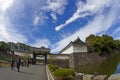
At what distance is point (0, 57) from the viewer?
5156cm

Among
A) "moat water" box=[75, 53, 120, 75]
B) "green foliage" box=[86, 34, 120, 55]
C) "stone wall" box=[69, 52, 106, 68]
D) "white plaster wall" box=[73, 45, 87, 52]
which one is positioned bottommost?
"moat water" box=[75, 53, 120, 75]

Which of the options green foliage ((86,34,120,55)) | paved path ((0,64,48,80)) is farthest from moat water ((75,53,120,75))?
green foliage ((86,34,120,55))

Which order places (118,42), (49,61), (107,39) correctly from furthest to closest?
(118,42), (107,39), (49,61)

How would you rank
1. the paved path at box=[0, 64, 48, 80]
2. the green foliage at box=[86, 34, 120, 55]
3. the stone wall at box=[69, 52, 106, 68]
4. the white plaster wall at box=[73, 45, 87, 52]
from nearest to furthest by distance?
the paved path at box=[0, 64, 48, 80] → the stone wall at box=[69, 52, 106, 68] → the white plaster wall at box=[73, 45, 87, 52] → the green foliage at box=[86, 34, 120, 55]

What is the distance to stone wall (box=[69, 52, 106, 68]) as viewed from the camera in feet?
212

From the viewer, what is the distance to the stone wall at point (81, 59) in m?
64.6

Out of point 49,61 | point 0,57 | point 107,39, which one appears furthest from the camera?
point 107,39

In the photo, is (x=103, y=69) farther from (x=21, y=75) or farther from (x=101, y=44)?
(x=21, y=75)

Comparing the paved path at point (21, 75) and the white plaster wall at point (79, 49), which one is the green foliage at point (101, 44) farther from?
the paved path at point (21, 75)

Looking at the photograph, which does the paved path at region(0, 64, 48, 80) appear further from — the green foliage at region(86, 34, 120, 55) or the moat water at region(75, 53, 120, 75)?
the green foliage at region(86, 34, 120, 55)

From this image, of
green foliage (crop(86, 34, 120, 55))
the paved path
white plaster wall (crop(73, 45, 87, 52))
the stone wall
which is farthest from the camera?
green foliage (crop(86, 34, 120, 55))

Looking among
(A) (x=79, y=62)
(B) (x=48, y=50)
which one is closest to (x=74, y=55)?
(A) (x=79, y=62)

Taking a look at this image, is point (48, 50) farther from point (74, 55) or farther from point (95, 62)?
point (95, 62)

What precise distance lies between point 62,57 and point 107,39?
62.7ft
